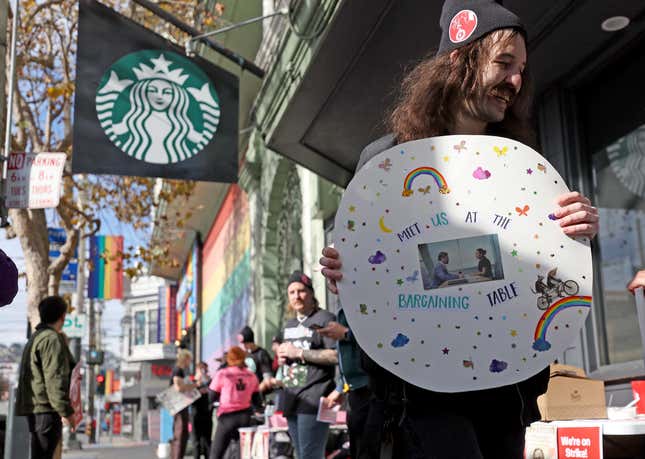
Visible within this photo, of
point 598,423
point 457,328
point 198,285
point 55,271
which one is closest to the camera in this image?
point 457,328

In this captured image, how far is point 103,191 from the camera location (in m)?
16.0

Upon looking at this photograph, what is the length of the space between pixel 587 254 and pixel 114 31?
6872 millimetres

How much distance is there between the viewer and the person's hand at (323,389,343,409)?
596 centimetres

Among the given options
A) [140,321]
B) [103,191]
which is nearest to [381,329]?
[103,191]

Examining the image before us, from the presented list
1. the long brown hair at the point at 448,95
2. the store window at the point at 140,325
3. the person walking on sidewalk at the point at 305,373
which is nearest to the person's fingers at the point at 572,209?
the long brown hair at the point at 448,95

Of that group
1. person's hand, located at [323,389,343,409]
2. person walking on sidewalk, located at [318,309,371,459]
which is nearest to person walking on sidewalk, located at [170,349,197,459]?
person's hand, located at [323,389,343,409]

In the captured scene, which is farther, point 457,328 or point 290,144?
point 290,144

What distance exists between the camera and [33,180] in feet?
26.3

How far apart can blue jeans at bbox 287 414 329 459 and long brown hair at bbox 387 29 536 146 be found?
13.9 ft

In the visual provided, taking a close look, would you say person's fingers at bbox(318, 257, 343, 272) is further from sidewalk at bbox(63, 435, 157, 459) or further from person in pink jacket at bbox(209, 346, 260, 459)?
sidewalk at bbox(63, 435, 157, 459)

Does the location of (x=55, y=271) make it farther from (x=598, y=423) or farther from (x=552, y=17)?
(x=598, y=423)

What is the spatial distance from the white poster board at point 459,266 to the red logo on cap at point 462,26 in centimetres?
29

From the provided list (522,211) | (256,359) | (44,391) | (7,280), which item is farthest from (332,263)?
(256,359)

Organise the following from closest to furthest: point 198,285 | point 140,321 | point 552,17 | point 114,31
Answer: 1. point 552,17
2. point 114,31
3. point 198,285
4. point 140,321
